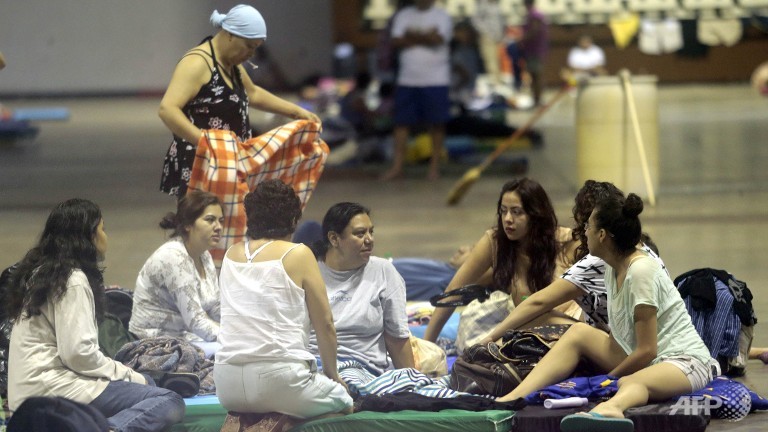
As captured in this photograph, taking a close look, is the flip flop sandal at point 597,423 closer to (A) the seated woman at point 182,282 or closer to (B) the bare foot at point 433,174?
(A) the seated woman at point 182,282

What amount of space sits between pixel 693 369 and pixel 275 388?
1702mm

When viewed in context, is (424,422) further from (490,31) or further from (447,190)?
(490,31)

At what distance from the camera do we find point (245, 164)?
693 centimetres

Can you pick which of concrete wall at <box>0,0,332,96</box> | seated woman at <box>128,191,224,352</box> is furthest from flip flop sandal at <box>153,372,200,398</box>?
concrete wall at <box>0,0,332,96</box>

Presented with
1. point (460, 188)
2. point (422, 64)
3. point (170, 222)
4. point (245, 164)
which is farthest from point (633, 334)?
point (422, 64)

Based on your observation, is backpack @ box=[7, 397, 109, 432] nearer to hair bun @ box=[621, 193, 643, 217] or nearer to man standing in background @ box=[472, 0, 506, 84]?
hair bun @ box=[621, 193, 643, 217]

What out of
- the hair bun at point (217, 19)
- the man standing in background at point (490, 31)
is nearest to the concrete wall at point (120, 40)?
the man standing in background at point (490, 31)

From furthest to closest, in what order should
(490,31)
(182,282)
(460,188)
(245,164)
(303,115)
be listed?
(490,31), (460,188), (303,115), (245,164), (182,282)

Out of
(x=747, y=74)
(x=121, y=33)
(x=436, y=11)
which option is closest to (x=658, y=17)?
(x=747, y=74)

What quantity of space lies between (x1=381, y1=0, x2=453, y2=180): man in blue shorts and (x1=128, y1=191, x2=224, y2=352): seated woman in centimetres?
716

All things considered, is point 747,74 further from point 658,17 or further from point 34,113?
point 34,113

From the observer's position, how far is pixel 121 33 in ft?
90.9

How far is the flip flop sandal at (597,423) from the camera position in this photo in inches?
191

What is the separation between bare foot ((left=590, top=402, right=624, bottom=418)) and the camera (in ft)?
16.0
